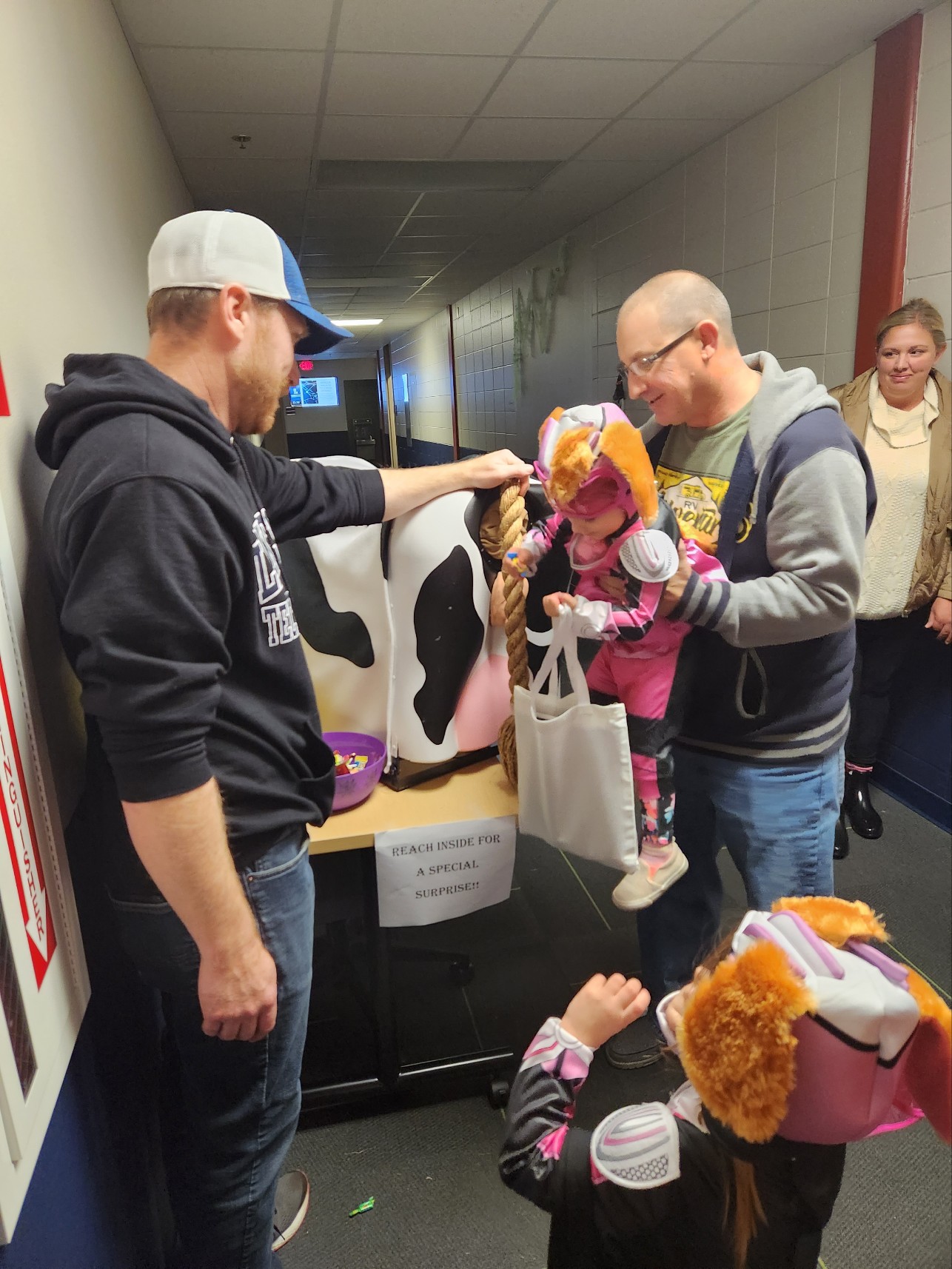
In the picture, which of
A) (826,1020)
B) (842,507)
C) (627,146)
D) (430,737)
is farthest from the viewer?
(627,146)

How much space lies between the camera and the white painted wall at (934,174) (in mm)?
2438

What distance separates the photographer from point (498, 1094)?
167 centimetres

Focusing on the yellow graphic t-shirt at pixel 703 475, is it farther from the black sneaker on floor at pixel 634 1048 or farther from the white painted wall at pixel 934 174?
the white painted wall at pixel 934 174

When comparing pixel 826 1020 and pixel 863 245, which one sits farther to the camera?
pixel 863 245

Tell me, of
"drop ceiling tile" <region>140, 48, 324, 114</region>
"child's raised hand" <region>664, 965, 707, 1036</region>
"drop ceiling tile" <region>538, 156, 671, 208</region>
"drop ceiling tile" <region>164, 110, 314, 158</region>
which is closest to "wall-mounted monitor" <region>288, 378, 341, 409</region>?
"drop ceiling tile" <region>538, 156, 671, 208</region>

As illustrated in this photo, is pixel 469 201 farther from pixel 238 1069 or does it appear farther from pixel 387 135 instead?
pixel 238 1069

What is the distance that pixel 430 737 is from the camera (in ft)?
4.78

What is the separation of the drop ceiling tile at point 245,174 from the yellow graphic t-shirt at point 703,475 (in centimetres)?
326

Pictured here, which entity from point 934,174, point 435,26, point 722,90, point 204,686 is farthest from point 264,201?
point 204,686

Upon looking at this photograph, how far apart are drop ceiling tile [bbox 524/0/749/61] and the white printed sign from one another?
2.40m

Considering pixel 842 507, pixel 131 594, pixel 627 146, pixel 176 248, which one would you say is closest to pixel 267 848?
pixel 131 594

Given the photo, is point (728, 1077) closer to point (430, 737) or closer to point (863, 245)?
point (430, 737)

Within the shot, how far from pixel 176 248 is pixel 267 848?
2.52 feet

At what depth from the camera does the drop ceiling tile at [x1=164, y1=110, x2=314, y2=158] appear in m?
3.12
